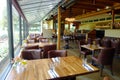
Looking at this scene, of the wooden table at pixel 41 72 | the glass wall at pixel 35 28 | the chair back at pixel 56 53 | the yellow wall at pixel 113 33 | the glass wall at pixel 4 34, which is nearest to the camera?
the wooden table at pixel 41 72

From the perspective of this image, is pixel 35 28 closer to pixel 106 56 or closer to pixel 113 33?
pixel 113 33

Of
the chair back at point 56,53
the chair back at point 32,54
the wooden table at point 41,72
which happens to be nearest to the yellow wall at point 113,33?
the chair back at point 56,53

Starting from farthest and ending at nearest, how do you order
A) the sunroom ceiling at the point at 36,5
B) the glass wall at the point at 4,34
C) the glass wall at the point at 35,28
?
1. the glass wall at the point at 35,28
2. the sunroom ceiling at the point at 36,5
3. the glass wall at the point at 4,34

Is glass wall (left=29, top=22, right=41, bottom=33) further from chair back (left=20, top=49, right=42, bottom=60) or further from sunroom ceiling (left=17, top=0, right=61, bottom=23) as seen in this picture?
chair back (left=20, top=49, right=42, bottom=60)

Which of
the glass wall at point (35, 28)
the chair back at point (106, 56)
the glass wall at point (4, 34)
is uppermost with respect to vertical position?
the glass wall at point (35, 28)

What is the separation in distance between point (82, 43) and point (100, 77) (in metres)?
2.05

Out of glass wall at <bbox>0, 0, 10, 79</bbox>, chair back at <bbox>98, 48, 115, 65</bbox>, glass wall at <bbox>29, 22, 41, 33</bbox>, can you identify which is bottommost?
chair back at <bbox>98, 48, 115, 65</bbox>

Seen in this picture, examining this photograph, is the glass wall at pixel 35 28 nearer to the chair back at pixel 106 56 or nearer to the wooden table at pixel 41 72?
the chair back at pixel 106 56

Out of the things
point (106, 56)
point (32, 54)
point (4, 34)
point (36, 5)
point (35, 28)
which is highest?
point (36, 5)

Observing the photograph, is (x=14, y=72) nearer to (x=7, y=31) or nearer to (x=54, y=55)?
(x=54, y=55)

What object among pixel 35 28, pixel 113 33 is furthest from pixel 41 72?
pixel 35 28

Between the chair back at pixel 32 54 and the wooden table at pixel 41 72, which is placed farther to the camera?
the chair back at pixel 32 54

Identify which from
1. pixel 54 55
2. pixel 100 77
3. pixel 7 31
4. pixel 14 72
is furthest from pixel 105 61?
pixel 7 31

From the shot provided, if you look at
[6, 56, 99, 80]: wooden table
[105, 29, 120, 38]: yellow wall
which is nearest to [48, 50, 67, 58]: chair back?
[6, 56, 99, 80]: wooden table
